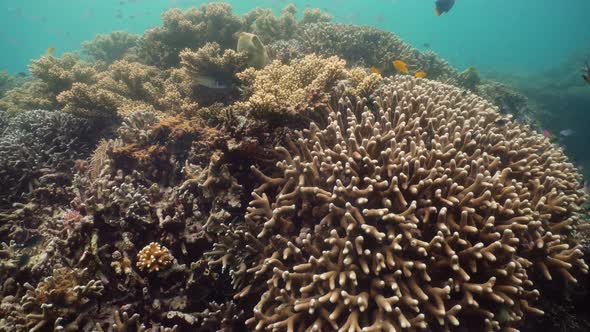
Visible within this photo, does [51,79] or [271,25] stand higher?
[271,25]

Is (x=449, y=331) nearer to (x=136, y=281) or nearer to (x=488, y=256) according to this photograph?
(x=488, y=256)

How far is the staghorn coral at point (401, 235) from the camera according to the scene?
2.57 m

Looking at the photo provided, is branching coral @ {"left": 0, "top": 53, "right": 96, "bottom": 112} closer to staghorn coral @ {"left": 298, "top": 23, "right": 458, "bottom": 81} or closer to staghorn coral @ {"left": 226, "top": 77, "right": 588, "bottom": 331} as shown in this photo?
staghorn coral @ {"left": 298, "top": 23, "right": 458, "bottom": 81}

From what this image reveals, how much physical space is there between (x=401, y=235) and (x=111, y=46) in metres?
14.3

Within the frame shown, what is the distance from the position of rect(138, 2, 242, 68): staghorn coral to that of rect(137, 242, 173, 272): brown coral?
6617mm

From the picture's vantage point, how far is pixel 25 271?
134 inches

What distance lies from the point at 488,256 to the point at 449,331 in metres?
0.70

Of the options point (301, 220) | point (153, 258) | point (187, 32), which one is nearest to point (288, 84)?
point (301, 220)

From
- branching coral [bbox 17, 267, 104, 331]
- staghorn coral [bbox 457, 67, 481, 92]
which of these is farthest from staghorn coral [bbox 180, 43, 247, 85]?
staghorn coral [bbox 457, 67, 481, 92]

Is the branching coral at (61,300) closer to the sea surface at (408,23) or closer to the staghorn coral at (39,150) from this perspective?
the staghorn coral at (39,150)

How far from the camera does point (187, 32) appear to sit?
28.1ft

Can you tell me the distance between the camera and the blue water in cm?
10438

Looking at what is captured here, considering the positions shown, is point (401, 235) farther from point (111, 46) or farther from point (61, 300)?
point (111, 46)

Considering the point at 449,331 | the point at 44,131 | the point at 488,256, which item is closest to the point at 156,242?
the point at 449,331
